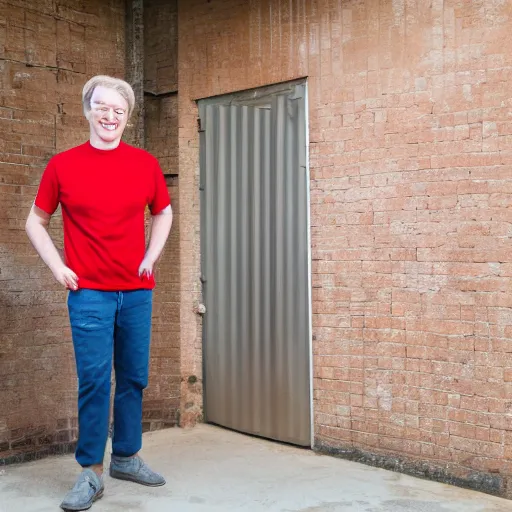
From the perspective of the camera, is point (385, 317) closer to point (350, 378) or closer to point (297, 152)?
point (350, 378)

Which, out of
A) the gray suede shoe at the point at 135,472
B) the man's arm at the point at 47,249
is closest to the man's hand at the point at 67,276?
the man's arm at the point at 47,249

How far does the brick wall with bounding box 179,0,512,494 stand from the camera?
4754 mm

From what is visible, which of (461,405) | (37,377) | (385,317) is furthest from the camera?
(37,377)

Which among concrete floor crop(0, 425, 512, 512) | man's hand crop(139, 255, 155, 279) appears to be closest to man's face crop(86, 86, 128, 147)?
man's hand crop(139, 255, 155, 279)

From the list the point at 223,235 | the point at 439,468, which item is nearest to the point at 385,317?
the point at 439,468

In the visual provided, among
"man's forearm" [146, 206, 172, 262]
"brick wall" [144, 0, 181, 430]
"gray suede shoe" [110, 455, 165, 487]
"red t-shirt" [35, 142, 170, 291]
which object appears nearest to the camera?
"red t-shirt" [35, 142, 170, 291]

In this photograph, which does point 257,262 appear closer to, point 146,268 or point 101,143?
point 146,268

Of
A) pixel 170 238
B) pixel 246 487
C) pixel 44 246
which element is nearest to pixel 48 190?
pixel 44 246

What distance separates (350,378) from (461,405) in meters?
0.80

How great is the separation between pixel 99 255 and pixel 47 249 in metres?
0.28

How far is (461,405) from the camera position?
16.0 feet

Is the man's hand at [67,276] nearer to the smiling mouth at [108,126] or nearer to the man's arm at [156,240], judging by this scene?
the man's arm at [156,240]

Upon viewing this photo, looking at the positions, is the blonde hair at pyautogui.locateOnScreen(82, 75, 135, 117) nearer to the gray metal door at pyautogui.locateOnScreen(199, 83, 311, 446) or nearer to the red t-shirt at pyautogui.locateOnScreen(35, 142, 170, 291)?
the red t-shirt at pyautogui.locateOnScreen(35, 142, 170, 291)

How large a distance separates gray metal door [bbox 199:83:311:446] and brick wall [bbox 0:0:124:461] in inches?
41.1
